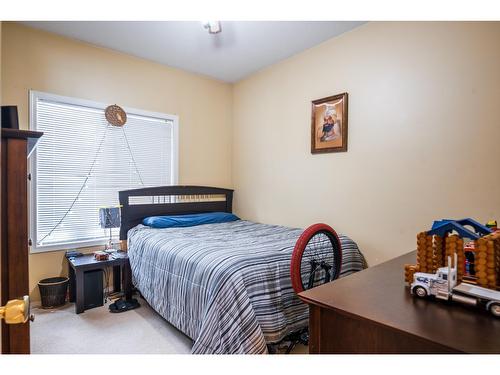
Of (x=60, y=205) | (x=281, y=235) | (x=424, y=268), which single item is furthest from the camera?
(x=60, y=205)

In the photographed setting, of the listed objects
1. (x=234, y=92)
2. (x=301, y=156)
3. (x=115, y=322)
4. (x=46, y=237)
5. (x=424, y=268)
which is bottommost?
(x=115, y=322)

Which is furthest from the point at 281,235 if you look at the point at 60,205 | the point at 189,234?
the point at 60,205

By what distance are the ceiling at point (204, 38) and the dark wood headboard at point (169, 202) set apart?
1624mm

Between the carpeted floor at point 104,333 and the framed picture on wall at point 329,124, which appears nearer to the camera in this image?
the carpeted floor at point 104,333

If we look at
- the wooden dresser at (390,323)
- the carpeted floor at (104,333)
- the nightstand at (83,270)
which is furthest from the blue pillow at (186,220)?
the wooden dresser at (390,323)

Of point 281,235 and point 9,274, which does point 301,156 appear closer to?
point 281,235

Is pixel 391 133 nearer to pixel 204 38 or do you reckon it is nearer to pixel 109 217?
pixel 204 38

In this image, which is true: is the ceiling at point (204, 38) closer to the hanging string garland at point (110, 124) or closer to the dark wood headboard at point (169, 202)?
the hanging string garland at point (110, 124)

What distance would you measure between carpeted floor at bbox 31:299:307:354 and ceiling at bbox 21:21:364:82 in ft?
9.00

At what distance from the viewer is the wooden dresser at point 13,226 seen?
865mm

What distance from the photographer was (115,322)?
2.57 meters

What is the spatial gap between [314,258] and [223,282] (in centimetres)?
75
